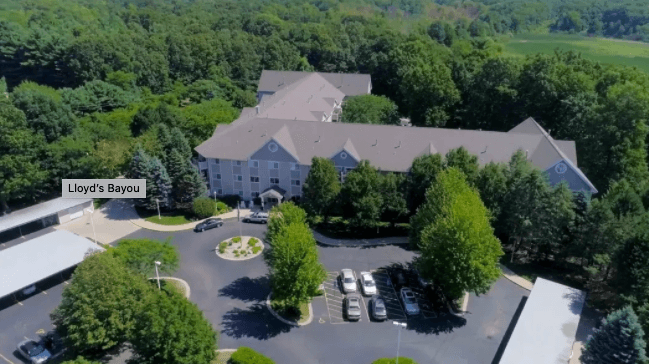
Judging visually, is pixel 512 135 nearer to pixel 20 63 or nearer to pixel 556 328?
pixel 556 328

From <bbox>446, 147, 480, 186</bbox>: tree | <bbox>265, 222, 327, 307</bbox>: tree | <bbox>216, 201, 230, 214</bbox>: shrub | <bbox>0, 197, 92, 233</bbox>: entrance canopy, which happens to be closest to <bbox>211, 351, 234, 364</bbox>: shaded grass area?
<bbox>265, 222, 327, 307</bbox>: tree

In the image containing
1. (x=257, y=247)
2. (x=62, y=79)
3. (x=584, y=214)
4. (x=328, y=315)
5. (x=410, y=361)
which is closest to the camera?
(x=410, y=361)

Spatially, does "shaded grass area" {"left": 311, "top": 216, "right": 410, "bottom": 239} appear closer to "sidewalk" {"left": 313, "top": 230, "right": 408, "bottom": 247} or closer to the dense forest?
"sidewalk" {"left": 313, "top": 230, "right": 408, "bottom": 247}

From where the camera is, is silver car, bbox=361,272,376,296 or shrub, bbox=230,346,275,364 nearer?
shrub, bbox=230,346,275,364

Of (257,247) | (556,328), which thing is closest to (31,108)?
(257,247)

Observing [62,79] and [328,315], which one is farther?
[62,79]

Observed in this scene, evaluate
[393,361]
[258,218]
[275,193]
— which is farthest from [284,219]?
[275,193]

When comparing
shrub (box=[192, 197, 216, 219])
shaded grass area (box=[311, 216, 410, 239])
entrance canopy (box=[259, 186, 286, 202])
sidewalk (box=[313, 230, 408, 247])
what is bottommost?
sidewalk (box=[313, 230, 408, 247])
